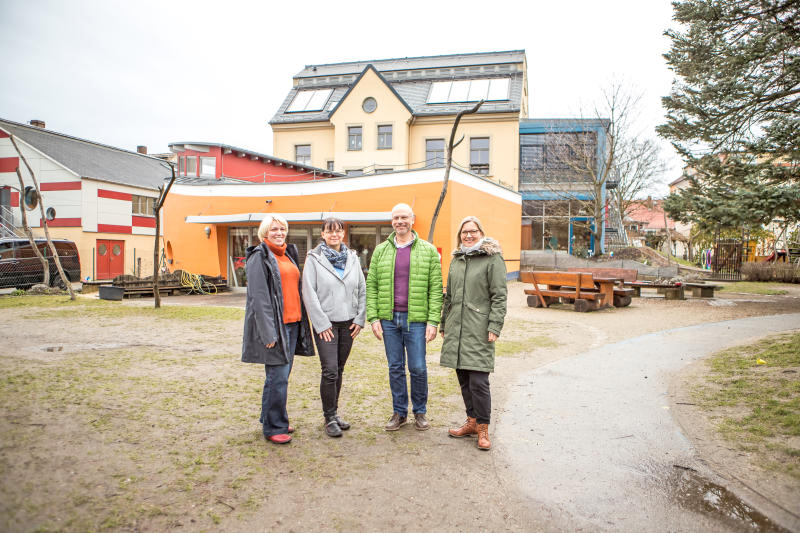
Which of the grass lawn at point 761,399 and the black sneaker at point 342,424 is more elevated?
the grass lawn at point 761,399

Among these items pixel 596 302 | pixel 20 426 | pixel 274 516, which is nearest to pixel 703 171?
pixel 596 302

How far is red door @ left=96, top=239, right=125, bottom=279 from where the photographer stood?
26312mm

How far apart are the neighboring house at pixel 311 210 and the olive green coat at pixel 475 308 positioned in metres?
11.7

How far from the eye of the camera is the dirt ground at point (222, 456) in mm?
2725

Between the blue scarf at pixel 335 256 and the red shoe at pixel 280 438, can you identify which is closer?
the red shoe at pixel 280 438

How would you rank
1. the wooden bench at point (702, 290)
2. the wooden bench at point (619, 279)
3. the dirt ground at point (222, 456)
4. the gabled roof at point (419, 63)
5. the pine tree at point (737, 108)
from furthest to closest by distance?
the gabled roof at point (419, 63)
the wooden bench at point (702, 290)
the wooden bench at point (619, 279)
the pine tree at point (737, 108)
the dirt ground at point (222, 456)

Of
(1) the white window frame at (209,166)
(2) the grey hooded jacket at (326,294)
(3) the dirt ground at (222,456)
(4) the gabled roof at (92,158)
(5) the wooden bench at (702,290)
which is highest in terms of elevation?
(4) the gabled roof at (92,158)

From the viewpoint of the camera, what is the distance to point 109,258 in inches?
1057

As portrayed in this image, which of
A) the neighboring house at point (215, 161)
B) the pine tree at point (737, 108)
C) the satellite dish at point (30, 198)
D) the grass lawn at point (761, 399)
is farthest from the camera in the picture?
the satellite dish at point (30, 198)

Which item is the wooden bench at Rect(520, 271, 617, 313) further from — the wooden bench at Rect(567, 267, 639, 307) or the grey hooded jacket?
the grey hooded jacket

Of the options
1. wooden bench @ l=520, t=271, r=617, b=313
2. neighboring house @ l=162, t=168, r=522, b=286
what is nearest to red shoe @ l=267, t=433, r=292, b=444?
wooden bench @ l=520, t=271, r=617, b=313

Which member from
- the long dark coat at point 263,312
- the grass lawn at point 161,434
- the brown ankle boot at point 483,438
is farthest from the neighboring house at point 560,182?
the long dark coat at point 263,312

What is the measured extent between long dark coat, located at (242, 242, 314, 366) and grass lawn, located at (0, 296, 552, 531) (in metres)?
0.70

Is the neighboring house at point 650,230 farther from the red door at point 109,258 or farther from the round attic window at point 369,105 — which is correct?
the red door at point 109,258
